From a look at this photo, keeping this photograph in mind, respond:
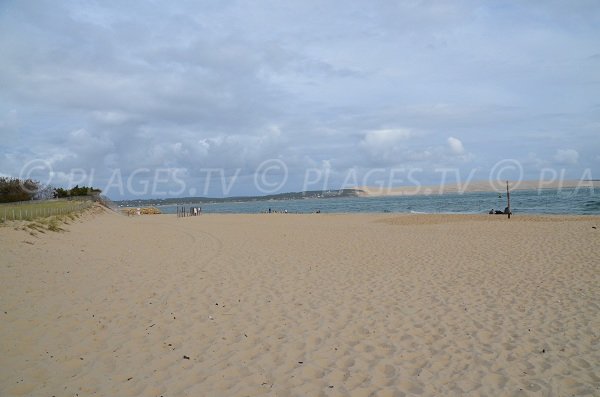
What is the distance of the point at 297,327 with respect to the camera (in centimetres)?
603

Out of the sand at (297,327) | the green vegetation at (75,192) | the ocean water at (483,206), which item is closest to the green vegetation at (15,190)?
the green vegetation at (75,192)

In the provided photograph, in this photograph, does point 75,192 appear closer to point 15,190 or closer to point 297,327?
point 15,190

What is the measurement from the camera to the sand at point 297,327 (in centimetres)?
434

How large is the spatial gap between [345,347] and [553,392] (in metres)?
2.19

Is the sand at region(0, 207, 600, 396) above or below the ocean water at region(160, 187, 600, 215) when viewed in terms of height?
below

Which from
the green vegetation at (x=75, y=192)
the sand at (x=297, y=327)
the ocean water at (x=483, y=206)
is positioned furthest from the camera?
the green vegetation at (x=75, y=192)

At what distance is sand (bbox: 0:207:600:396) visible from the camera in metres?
4.34

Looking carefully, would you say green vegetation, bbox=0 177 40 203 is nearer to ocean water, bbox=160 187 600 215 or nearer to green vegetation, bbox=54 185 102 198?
green vegetation, bbox=54 185 102 198

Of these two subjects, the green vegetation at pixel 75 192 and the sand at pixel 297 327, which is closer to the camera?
the sand at pixel 297 327

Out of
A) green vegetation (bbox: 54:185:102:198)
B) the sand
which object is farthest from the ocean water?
the sand

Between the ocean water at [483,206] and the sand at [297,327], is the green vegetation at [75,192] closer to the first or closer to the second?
the ocean water at [483,206]

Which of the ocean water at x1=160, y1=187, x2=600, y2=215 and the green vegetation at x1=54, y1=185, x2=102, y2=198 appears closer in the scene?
the ocean water at x1=160, y1=187, x2=600, y2=215

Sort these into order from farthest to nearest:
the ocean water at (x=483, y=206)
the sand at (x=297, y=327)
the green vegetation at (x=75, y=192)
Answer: the green vegetation at (x=75, y=192), the ocean water at (x=483, y=206), the sand at (x=297, y=327)

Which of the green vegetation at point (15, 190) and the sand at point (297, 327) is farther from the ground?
the green vegetation at point (15, 190)
